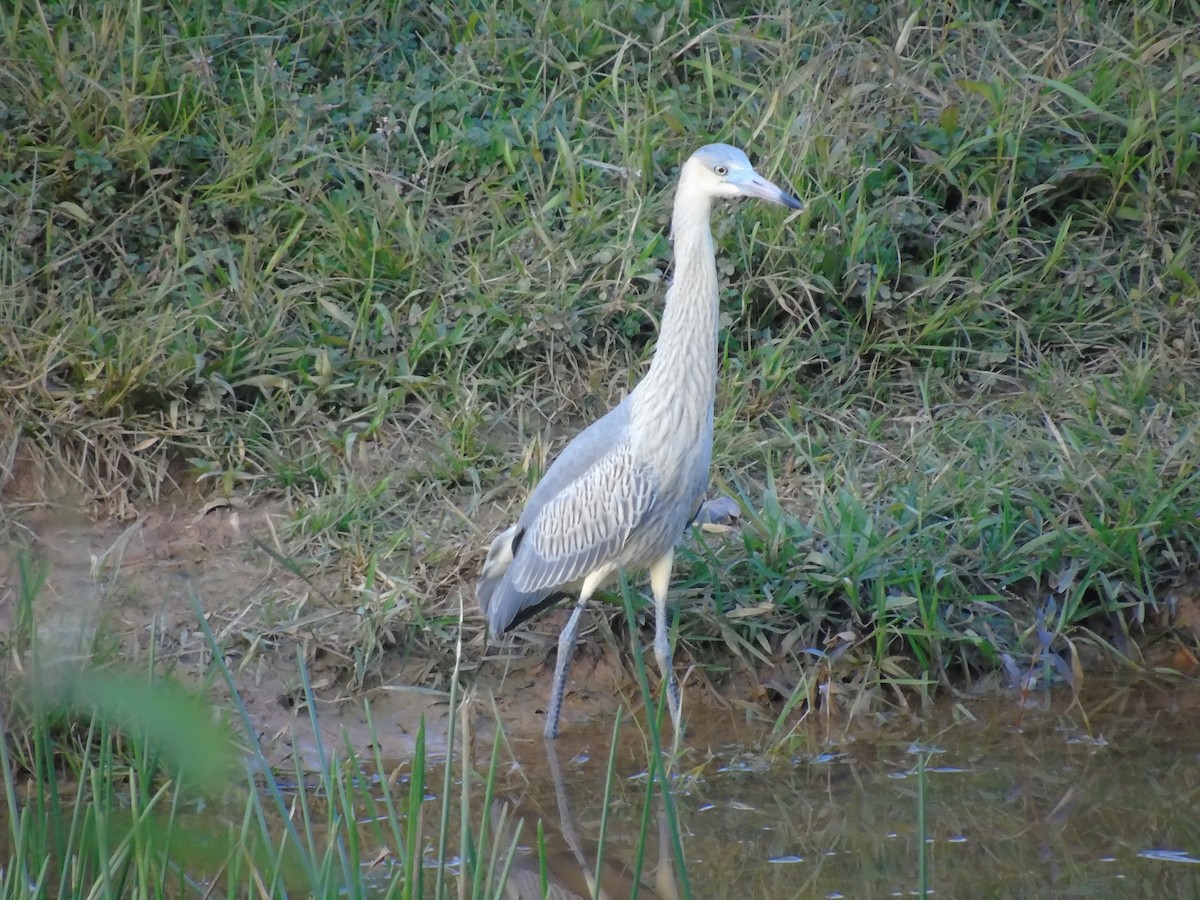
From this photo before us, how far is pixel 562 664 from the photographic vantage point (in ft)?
15.3

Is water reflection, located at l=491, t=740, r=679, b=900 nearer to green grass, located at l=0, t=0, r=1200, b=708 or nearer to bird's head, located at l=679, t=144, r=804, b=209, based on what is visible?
green grass, located at l=0, t=0, r=1200, b=708

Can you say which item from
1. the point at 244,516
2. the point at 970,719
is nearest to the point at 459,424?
the point at 244,516

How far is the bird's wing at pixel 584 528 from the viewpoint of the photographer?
4.63 meters

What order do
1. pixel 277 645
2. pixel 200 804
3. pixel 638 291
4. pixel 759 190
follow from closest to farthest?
pixel 200 804, pixel 759 190, pixel 277 645, pixel 638 291

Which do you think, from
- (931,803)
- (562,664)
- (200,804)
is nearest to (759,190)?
(562,664)

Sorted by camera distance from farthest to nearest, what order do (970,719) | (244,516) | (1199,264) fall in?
(1199,264) → (244,516) → (970,719)

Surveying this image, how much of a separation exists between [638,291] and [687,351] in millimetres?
1458

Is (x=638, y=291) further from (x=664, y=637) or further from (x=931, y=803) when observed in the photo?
(x=931, y=803)

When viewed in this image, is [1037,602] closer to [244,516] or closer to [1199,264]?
[1199,264]

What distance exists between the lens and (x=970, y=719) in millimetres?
4598

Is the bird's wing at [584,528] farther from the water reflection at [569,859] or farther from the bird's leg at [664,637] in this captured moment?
the water reflection at [569,859]

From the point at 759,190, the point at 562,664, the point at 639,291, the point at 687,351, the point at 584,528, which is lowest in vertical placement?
the point at 562,664

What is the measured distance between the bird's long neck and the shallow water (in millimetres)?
1026

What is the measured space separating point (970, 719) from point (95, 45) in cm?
459
